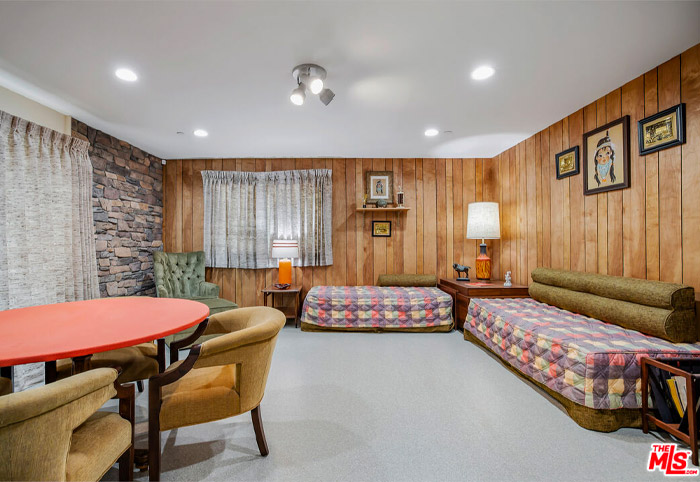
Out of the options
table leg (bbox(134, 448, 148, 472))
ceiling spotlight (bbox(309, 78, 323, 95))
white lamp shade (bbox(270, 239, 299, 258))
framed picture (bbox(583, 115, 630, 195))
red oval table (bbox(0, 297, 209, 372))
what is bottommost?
table leg (bbox(134, 448, 148, 472))

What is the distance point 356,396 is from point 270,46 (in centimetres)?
245

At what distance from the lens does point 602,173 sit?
8.90ft

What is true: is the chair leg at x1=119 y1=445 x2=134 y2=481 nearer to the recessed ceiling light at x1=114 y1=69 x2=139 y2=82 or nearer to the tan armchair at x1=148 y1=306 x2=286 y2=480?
the tan armchair at x1=148 y1=306 x2=286 y2=480

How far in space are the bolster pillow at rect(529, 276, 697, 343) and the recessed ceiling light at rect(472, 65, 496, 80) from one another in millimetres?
1962

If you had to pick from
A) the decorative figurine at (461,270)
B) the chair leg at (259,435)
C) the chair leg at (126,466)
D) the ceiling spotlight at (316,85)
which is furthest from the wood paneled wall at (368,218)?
the chair leg at (126,466)

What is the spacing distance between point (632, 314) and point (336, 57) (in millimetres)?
2716

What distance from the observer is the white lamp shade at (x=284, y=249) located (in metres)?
4.15

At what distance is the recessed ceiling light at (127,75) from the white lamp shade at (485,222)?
3.79 m

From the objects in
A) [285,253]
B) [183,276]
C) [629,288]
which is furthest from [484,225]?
[183,276]

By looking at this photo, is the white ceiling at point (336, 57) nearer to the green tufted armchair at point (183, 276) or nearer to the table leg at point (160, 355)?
the green tufted armchair at point (183, 276)

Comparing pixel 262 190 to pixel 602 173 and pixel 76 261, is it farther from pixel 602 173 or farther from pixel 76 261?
pixel 602 173

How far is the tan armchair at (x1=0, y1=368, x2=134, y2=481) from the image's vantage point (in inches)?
31.9

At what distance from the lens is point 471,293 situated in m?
3.63

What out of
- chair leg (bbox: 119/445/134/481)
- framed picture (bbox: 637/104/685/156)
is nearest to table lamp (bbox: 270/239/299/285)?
chair leg (bbox: 119/445/134/481)
